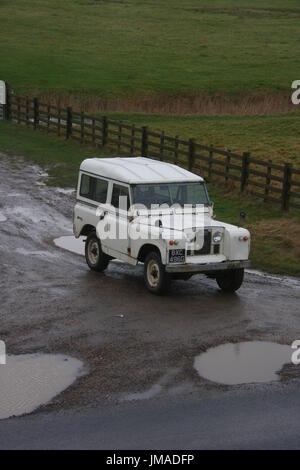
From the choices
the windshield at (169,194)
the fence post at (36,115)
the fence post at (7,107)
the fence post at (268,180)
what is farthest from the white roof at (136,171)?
the fence post at (7,107)

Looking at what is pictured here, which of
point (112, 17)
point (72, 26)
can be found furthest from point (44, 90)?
point (112, 17)

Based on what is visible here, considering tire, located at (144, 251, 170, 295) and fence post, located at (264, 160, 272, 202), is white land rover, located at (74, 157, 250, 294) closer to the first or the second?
tire, located at (144, 251, 170, 295)

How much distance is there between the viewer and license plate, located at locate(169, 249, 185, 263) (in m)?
15.9

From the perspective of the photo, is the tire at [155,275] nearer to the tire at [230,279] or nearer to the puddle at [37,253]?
the tire at [230,279]

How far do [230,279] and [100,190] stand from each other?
3.34 metres

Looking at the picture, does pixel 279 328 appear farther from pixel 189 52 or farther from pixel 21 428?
pixel 189 52

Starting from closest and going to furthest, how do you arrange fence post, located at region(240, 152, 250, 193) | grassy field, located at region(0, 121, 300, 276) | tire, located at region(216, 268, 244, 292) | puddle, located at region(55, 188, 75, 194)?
tire, located at region(216, 268, 244, 292)
grassy field, located at region(0, 121, 300, 276)
fence post, located at region(240, 152, 250, 193)
puddle, located at region(55, 188, 75, 194)

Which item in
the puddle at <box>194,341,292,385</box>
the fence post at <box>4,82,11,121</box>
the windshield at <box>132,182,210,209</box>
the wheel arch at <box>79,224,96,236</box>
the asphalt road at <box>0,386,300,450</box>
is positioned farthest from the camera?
the fence post at <box>4,82,11,121</box>

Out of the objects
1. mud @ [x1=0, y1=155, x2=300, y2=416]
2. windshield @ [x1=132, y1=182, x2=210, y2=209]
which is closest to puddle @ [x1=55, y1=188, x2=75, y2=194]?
mud @ [x1=0, y1=155, x2=300, y2=416]

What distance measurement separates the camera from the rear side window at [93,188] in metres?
18.0

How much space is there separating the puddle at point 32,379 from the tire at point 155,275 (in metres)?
3.46

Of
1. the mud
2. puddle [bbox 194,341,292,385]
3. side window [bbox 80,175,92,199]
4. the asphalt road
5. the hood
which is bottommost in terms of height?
the mud

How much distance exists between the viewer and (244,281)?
17922 mm
